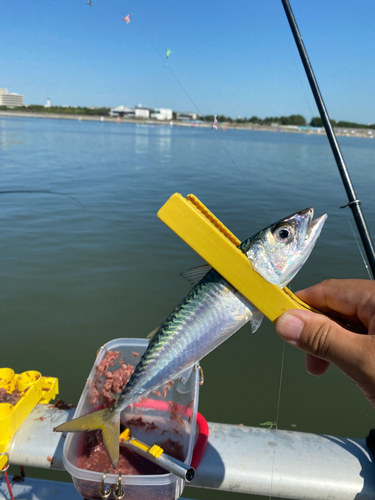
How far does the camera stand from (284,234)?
1671 millimetres

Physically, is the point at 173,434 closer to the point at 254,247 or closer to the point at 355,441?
the point at 355,441

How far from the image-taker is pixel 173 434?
2.76 meters

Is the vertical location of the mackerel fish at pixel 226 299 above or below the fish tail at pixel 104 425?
above

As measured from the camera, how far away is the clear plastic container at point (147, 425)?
2.02 metres

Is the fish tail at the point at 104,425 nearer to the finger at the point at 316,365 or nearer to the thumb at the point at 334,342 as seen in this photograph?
the thumb at the point at 334,342

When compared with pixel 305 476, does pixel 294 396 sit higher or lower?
lower

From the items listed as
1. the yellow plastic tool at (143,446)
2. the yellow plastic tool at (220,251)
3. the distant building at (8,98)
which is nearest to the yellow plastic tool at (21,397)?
the yellow plastic tool at (143,446)

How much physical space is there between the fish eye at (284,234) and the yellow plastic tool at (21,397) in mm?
2366

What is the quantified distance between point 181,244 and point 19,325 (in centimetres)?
490

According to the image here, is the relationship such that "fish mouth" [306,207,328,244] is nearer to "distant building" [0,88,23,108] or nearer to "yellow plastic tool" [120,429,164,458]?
"yellow plastic tool" [120,429,164,458]

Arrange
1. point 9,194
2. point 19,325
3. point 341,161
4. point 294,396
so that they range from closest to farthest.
Answer: point 341,161, point 294,396, point 19,325, point 9,194

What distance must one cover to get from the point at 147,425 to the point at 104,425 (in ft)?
3.02

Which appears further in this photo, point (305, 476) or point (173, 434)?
point (173, 434)

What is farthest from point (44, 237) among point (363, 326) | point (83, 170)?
point (83, 170)
